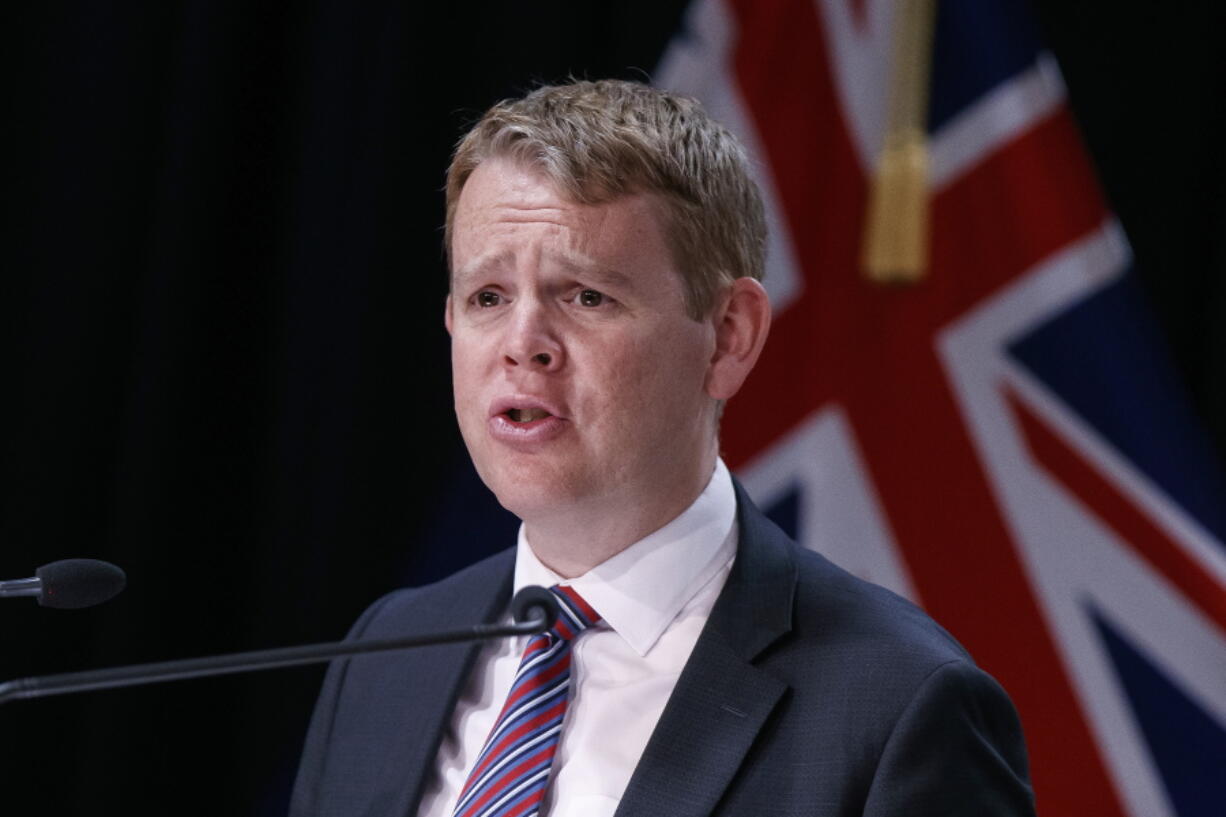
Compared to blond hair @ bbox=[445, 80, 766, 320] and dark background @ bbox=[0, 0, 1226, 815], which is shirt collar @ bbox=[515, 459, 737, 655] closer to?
blond hair @ bbox=[445, 80, 766, 320]

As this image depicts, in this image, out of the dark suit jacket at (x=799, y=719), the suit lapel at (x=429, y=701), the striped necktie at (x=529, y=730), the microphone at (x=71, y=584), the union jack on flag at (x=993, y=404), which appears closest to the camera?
the microphone at (x=71, y=584)

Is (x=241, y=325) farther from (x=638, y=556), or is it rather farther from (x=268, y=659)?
(x=268, y=659)

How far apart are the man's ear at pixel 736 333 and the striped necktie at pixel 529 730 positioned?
11.4 inches

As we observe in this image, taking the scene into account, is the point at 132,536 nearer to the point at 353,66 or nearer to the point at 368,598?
the point at 368,598

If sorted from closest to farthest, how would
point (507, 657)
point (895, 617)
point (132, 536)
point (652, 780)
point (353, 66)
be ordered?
point (652, 780) → point (895, 617) → point (507, 657) → point (132, 536) → point (353, 66)

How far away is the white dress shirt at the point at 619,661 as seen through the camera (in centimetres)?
156

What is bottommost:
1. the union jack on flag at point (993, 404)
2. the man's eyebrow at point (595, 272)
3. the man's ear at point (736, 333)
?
the union jack on flag at point (993, 404)

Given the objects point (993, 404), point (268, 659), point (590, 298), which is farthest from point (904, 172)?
point (268, 659)

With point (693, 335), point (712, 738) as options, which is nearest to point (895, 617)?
point (712, 738)

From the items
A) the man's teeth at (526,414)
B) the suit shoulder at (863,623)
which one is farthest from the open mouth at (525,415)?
the suit shoulder at (863,623)

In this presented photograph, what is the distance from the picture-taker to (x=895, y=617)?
1583 mm

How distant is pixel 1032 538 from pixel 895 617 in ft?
3.48

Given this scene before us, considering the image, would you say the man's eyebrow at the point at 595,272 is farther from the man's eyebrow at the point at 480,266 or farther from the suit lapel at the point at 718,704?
the suit lapel at the point at 718,704

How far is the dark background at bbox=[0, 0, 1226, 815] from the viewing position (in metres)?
2.57
